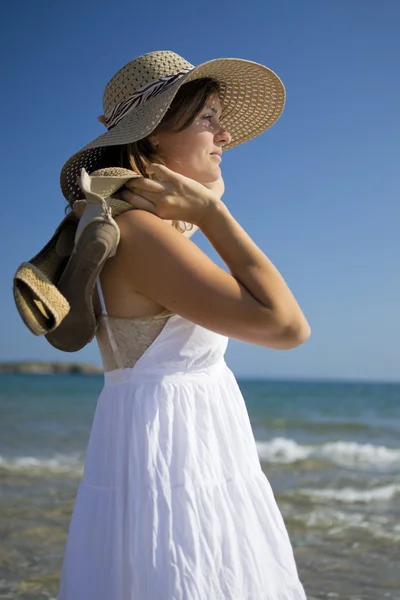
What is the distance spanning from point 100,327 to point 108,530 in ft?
1.68

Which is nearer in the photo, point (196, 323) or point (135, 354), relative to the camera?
point (196, 323)

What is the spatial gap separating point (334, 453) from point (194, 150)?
405 inches

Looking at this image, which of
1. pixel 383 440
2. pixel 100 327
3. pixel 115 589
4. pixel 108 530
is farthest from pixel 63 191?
pixel 383 440

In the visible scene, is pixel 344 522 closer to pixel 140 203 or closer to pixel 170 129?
pixel 170 129

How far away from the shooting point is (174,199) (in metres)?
1.67

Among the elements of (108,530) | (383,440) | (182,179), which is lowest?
(383,440)

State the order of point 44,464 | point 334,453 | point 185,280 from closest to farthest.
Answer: point 185,280
point 44,464
point 334,453

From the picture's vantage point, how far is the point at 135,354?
5.70 ft

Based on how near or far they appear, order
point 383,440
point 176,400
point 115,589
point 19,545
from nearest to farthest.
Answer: point 115,589, point 176,400, point 19,545, point 383,440

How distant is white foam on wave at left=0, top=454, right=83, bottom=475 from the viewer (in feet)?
28.1

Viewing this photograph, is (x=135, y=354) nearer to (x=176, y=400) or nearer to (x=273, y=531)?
(x=176, y=400)

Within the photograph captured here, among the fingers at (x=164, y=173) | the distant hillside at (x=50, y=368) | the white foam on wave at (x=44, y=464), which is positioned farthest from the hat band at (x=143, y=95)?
the distant hillside at (x=50, y=368)

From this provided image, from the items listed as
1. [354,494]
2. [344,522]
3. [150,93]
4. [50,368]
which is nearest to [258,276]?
[150,93]

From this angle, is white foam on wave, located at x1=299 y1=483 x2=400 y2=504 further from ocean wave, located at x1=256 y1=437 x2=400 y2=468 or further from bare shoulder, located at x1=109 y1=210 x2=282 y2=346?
bare shoulder, located at x1=109 y1=210 x2=282 y2=346
